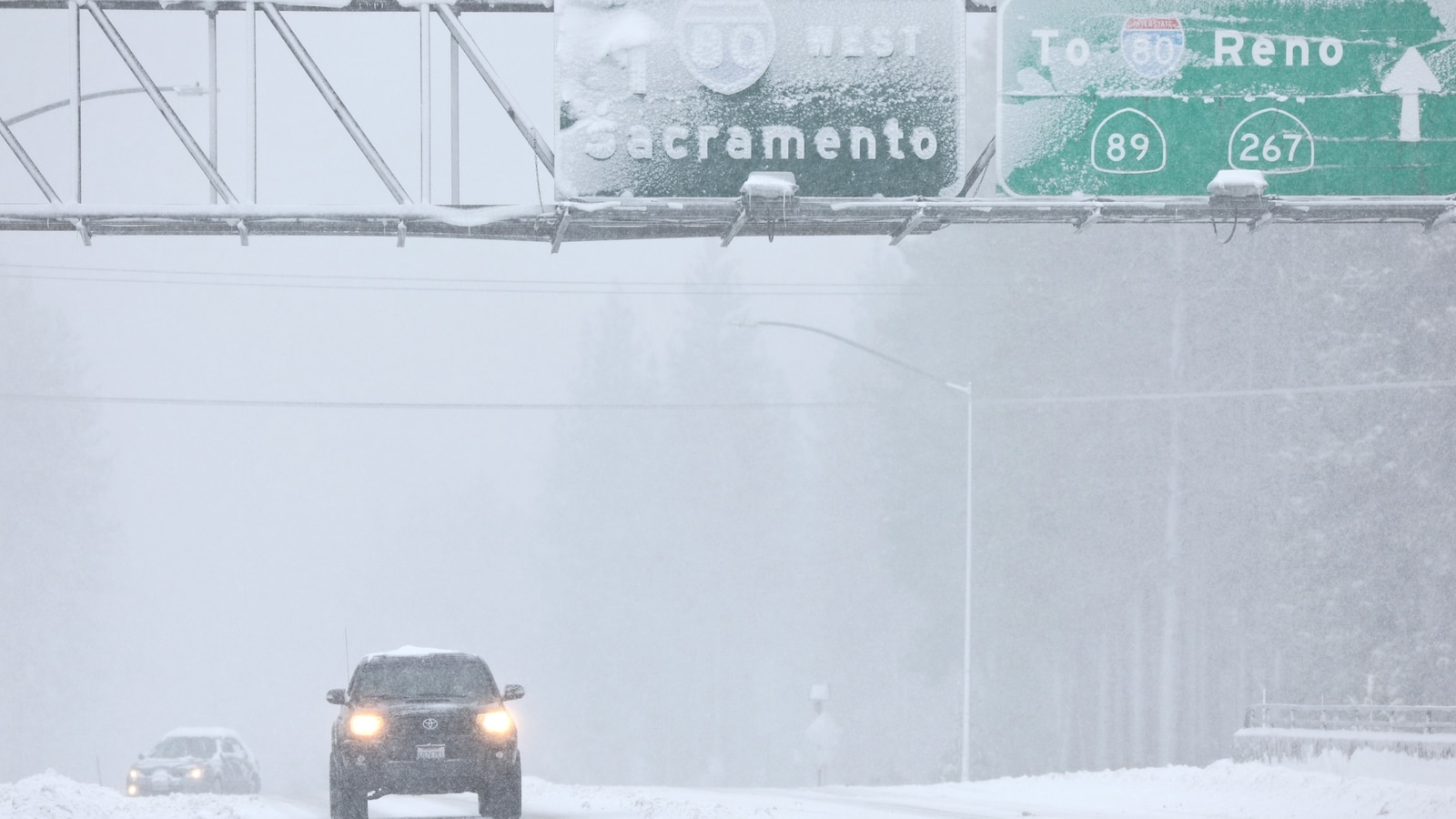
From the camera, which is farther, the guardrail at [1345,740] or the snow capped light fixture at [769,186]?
the guardrail at [1345,740]

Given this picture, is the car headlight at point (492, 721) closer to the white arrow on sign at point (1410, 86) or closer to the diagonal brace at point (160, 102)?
the diagonal brace at point (160, 102)

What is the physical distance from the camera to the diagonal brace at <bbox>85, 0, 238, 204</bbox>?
64.9ft

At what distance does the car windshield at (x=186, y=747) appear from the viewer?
37.5m

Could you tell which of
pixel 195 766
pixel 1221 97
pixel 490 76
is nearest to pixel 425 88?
pixel 490 76

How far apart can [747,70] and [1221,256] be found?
136ft

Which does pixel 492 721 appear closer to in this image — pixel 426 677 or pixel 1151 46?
pixel 426 677

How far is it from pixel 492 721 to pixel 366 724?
3.71 ft

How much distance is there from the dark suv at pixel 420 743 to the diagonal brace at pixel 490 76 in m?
4.89

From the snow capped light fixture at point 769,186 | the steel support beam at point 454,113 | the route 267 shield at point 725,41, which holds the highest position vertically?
the route 267 shield at point 725,41

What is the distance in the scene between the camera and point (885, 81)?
1980 cm

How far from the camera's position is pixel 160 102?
20047mm

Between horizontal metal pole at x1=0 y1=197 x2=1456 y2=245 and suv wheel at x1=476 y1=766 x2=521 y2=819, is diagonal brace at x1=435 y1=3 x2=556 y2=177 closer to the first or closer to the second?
horizontal metal pole at x1=0 y1=197 x2=1456 y2=245

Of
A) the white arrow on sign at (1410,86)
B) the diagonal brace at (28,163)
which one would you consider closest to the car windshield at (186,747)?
the diagonal brace at (28,163)

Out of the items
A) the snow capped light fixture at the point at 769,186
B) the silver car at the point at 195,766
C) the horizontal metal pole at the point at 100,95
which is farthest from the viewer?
the silver car at the point at 195,766
